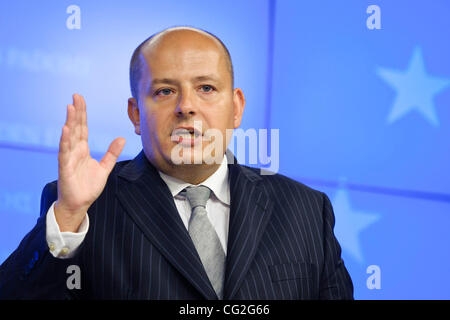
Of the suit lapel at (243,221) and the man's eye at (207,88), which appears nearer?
the suit lapel at (243,221)

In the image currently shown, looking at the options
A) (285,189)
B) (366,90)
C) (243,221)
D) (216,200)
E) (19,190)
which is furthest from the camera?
(366,90)

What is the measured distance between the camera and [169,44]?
1817 mm

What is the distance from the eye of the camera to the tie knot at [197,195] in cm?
177

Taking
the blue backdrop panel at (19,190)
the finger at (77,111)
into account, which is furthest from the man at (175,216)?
the blue backdrop panel at (19,190)

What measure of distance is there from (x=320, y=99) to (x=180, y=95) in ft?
4.69

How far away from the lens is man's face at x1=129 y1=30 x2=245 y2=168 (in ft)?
5.80

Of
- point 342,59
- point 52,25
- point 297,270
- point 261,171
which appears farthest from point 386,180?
point 52,25

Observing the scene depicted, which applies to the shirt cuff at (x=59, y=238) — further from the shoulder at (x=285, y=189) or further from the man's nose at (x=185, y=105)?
the shoulder at (x=285, y=189)

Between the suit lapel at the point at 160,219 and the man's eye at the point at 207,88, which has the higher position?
the man's eye at the point at 207,88

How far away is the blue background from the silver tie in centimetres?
114

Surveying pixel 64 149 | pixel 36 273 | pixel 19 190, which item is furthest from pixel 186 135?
pixel 19 190

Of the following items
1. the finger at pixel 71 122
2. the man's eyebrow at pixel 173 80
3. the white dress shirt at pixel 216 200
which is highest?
the man's eyebrow at pixel 173 80

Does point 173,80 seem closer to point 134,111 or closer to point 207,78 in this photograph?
point 207,78
